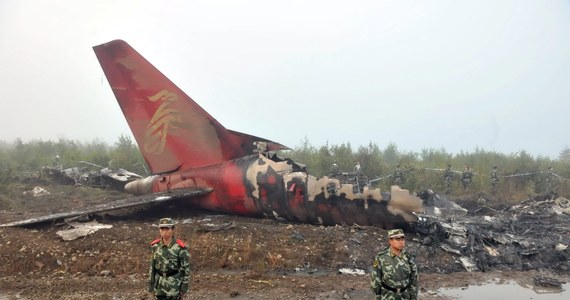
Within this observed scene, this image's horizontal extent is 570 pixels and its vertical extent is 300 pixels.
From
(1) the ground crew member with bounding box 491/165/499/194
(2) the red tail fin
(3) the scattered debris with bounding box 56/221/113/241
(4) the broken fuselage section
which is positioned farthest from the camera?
(1) the ground crew member with bounding box 491/165/499/194

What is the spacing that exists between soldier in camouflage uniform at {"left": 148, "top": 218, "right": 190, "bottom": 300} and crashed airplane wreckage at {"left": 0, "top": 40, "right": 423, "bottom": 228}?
4253mm

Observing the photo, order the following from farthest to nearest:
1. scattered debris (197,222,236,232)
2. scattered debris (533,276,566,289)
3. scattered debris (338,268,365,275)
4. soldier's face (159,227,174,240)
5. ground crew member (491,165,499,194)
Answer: ground crew member (491,165,499,194) → scattered debris (197,222,236,232) → scattered debris (338,268,365,275) → scattered debris (533,276,566,289) → soldier's face (159,227,174,240)

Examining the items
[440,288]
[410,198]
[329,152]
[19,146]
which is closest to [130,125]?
[410,198]

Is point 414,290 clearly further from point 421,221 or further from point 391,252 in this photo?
point 421,221

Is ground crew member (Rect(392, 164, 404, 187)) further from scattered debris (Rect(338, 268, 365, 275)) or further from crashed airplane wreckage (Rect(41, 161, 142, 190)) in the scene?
crashed airplane wreckage (Rect(41, 161, 142, 190))

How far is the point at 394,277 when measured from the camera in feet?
A: 13.7

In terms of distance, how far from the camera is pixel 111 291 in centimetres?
595

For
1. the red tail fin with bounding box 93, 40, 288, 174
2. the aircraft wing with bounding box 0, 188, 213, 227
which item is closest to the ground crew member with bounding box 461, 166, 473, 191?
the red tail fin with bounding box 93, 40, 288, 174

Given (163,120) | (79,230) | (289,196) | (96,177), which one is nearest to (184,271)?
(289,196)

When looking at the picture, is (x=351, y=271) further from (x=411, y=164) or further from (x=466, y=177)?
(x=411, y=164)

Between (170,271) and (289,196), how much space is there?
440cm

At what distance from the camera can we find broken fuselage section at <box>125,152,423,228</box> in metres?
8.15

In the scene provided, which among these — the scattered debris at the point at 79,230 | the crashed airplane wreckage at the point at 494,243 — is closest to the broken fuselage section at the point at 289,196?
the crashed airplane wreckage at the point at 494,243

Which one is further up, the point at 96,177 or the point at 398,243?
the point at 96,177
